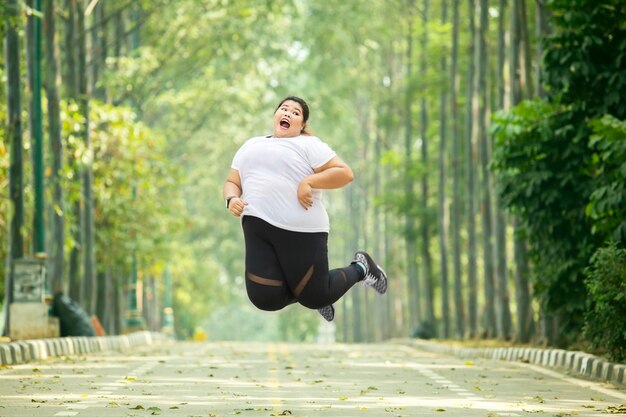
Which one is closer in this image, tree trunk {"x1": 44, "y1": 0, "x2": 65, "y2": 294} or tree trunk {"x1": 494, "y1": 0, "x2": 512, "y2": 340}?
tree trunk {"x1": 44, "y1": 0, "x2": 65, "y2": 294}

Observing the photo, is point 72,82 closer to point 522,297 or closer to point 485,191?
point 485,191

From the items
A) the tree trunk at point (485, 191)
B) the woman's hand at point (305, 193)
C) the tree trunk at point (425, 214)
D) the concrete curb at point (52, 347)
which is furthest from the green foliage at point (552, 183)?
the tree trunk at point (425, 214)

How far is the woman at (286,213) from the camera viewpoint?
938 cm

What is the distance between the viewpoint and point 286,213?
30.9 feet

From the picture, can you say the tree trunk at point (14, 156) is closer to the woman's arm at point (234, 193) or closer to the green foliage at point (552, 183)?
the green foliage at point (552, 183)

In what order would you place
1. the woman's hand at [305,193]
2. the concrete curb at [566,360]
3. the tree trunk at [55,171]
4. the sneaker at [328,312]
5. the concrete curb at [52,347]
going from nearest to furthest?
the woman's hand at [305,193]
the sneaker at [328,312]
the concrete curb at [566,360]
the concrete curb at [52,347]
the tree trunk at [55,171]

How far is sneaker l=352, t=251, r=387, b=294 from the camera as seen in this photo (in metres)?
10.3

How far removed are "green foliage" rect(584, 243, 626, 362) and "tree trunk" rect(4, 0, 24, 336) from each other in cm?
1073

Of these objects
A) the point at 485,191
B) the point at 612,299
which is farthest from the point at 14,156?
the point at 485,191

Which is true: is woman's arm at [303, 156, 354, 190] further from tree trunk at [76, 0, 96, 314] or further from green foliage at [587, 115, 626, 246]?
tree trunk at [76, 0, 96, 314]

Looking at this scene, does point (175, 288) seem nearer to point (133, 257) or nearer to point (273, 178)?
point (133, 257)

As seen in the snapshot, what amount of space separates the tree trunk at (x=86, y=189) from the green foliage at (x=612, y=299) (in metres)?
17.1

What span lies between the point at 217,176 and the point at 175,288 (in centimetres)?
575

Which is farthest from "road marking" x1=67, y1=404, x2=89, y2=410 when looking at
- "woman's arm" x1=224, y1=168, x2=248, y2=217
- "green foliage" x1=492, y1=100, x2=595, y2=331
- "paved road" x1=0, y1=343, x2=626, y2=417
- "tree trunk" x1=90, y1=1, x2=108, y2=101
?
"tree trunk" x1=90, y1=1, x2=108, y2=101
